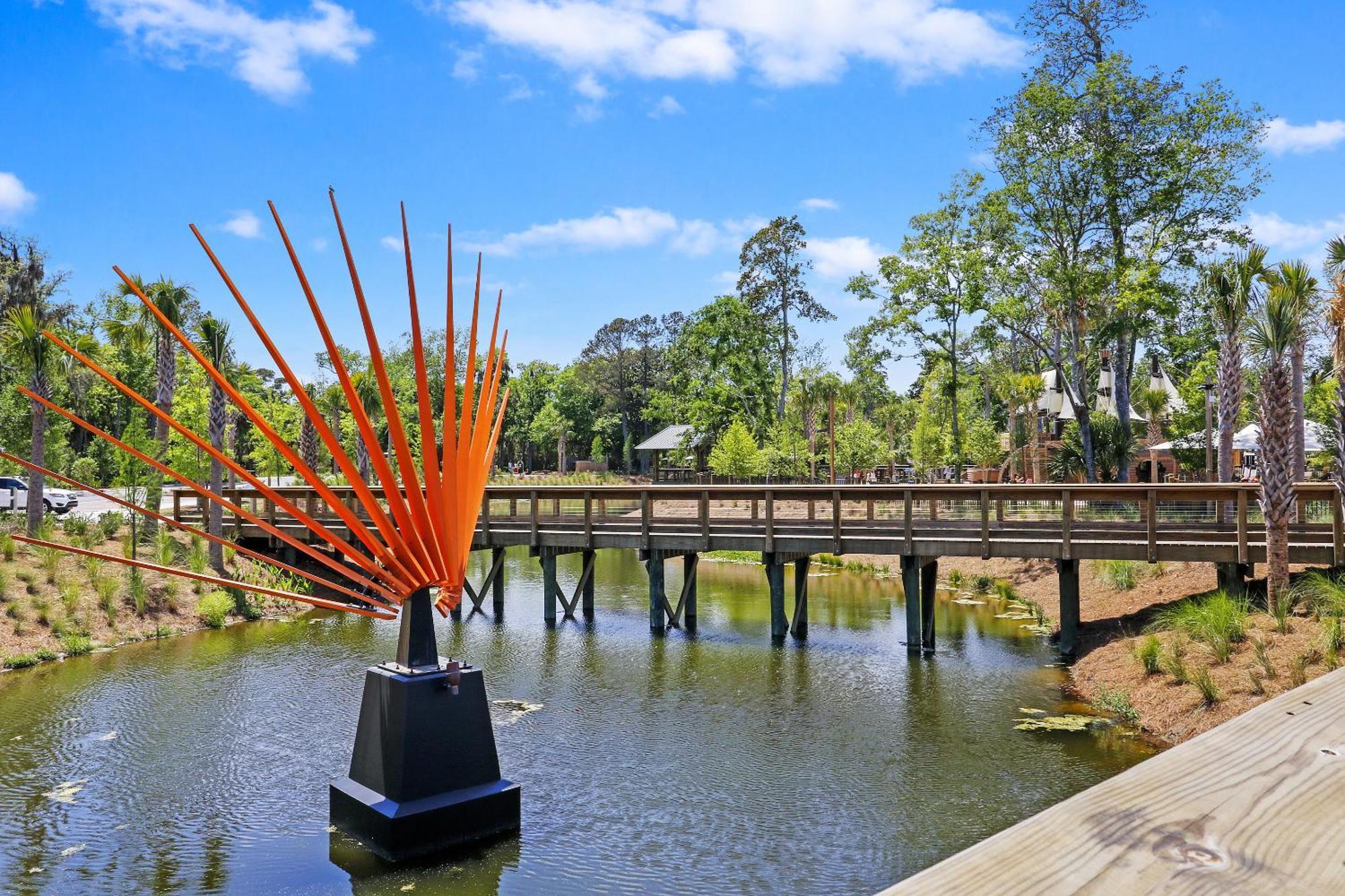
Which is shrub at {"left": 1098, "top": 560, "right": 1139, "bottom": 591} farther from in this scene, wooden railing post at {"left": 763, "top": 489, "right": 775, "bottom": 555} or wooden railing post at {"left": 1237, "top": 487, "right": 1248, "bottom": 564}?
wooden railing post at {"left": 763, "top": 489, "right": 775, "bottom": 555}

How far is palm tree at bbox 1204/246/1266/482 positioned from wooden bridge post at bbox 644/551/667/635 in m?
12.3

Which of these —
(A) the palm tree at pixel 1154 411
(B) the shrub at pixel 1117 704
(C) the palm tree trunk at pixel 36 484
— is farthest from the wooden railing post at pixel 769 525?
(A) the palm tree at pixel 1154 411

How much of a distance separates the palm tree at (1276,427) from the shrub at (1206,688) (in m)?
3.10

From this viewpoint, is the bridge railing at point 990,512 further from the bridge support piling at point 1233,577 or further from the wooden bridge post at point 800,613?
the wooden bridge post at point 800,613

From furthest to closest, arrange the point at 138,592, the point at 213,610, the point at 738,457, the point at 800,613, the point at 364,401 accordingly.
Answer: the point at 738,457
the point at 364,401
the point at 213,610
the point at 138,592
the point at 800,613

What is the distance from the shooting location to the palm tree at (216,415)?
1009 inches

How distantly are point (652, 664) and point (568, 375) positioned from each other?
70357 millimetres

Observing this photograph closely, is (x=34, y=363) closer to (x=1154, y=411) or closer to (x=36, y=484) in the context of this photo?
(x=36, y=484)

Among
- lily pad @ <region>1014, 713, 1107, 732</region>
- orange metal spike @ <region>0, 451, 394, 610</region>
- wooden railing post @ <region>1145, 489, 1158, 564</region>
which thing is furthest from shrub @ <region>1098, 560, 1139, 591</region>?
orange metal spike @ <region>0, 451, 394, 610</region>

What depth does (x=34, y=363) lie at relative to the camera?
27.3 metres

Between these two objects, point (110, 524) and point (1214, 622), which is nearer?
point (1214, 622)

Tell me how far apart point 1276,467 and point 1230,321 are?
11.7ft

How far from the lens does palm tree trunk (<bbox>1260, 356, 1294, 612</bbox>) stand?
1524 centimetres

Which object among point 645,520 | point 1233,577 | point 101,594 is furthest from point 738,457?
point 1233,577
